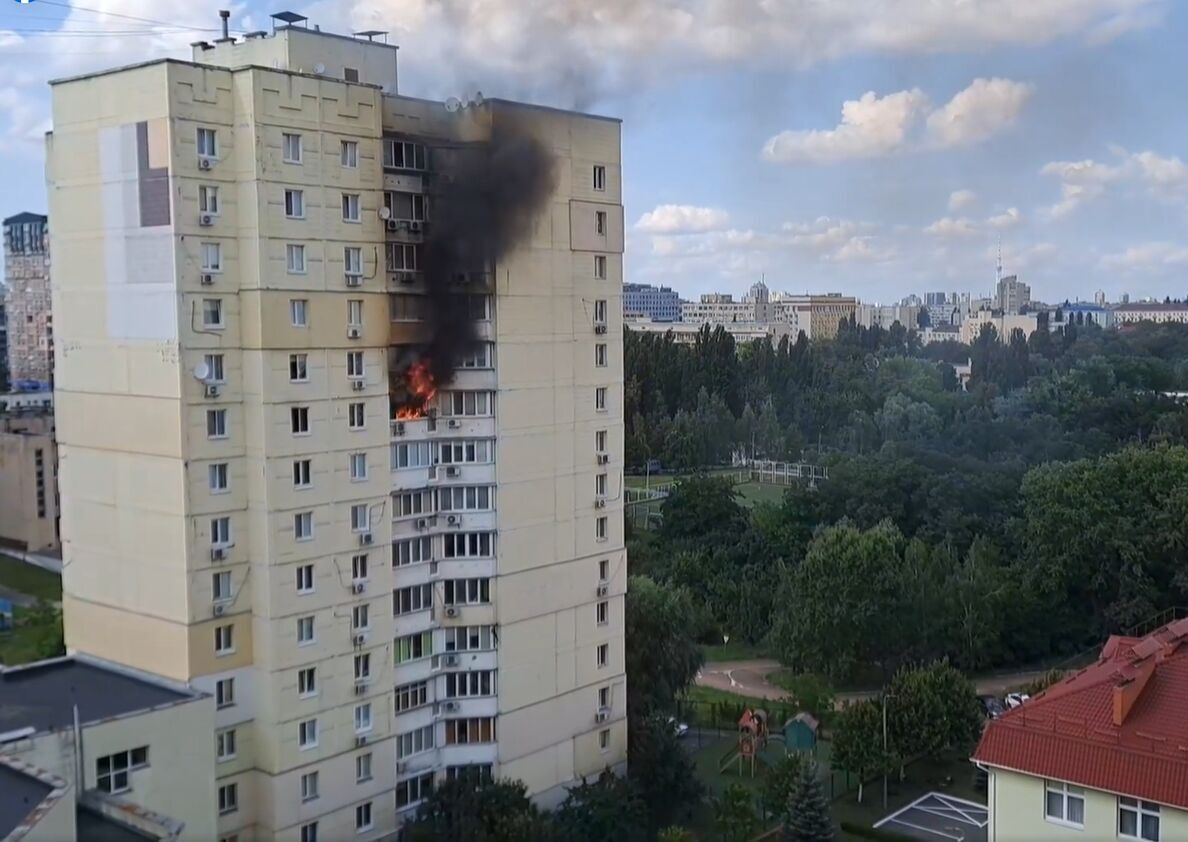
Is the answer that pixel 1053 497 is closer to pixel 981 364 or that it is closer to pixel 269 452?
pixel 269 452

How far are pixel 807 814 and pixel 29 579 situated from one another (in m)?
20.0

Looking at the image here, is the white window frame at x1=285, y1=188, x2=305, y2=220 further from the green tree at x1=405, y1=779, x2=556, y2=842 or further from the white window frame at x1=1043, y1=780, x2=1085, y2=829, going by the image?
the white window frame at x1=1043, y1=780, x2=1085, y2=829

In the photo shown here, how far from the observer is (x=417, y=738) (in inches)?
424

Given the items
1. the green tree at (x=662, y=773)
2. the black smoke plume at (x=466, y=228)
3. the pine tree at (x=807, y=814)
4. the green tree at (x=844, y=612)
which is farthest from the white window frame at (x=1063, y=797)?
the green tree at (x=844, y=612)

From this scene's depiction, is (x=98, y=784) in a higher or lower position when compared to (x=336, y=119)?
lower

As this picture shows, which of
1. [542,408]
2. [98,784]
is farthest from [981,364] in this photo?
[98,784]

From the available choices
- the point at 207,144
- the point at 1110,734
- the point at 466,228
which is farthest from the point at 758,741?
the point at 207,144

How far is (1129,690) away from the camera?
780cm

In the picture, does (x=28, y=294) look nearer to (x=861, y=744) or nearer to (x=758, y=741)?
(x=758, y=741)

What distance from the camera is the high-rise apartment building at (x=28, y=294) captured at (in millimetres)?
51344

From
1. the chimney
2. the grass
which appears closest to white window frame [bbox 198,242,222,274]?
the chimney

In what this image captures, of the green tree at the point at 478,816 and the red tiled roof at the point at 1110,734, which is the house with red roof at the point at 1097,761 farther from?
the green tree at the point at 478,816

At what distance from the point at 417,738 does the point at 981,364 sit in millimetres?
37694

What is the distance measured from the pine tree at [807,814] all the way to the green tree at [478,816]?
233 cm
